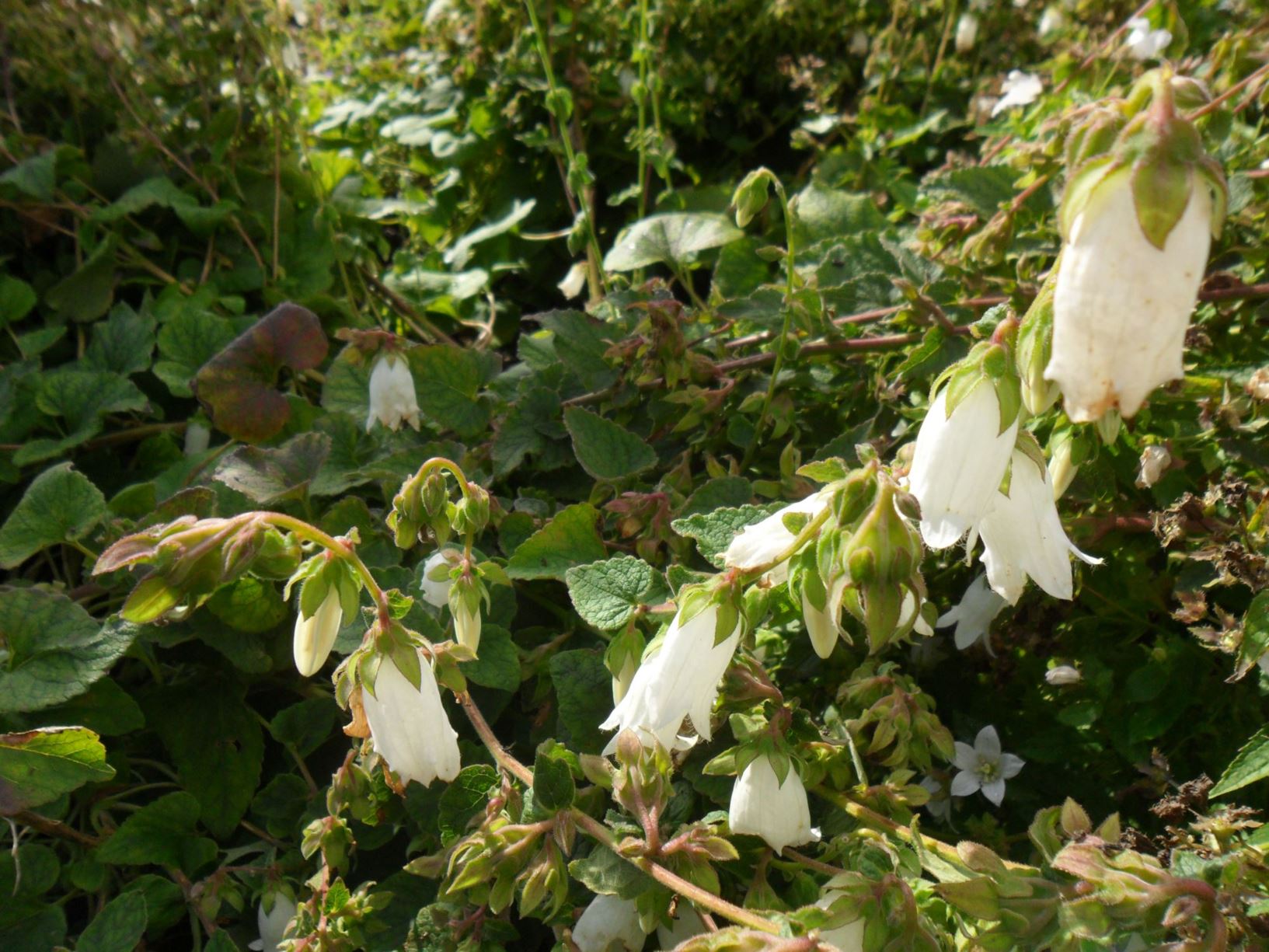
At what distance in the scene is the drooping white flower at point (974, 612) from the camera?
3.64 ft

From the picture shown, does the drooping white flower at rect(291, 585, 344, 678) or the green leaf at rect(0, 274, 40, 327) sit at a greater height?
the green leaf at rect(0, 274, 40, 327)

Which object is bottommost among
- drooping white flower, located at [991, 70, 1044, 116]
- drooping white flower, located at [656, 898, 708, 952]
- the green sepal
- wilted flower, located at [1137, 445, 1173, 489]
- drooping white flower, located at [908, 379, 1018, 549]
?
drooping white flower, located at [656, 898, 708, 952]

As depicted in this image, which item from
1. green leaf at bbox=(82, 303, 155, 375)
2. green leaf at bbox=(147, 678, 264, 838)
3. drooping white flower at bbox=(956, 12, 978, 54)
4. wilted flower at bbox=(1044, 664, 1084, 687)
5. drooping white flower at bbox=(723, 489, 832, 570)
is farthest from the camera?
drooping white flower at bbox=(956, 12, 978, 54)

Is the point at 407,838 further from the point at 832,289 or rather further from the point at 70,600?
the point at 832,289

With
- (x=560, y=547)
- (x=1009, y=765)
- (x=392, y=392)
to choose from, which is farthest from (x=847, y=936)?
(x=392, y=392)

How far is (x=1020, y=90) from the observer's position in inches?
80.2

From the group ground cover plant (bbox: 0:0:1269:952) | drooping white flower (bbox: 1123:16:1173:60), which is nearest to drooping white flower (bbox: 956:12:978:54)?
ground cover plant (bbox: 0:0:1269:952)

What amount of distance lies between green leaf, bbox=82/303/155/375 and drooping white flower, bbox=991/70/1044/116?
169cm

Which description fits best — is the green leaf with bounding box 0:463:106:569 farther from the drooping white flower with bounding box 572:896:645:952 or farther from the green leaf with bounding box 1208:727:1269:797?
the green leaf with bounding box 1208:727:1269:797

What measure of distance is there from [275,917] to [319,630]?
0.45m

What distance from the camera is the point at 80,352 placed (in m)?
1.95

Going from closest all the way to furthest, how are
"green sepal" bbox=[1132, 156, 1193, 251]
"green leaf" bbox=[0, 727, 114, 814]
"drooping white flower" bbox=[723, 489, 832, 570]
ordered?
"green sepal" bbox=[1132, 156, 1193, 251] → "drooping white flower" bbox=[723, 489, 832, 570] → "green leaf" bbox=[0, 727, 114, 814]

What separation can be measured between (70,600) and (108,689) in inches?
Result: 4.8

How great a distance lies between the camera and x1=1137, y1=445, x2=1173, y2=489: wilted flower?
3.47 ft
